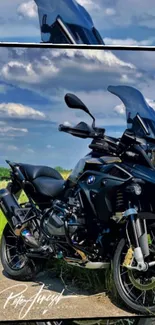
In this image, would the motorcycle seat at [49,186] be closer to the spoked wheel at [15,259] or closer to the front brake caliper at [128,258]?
the spoked wheel at [15,259]

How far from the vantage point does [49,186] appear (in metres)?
5.62

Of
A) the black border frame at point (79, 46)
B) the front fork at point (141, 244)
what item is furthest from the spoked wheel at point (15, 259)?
the black border frame at point (79, 46)

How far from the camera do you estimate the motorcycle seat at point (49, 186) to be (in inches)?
220

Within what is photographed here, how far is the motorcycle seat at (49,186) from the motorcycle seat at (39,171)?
22 millimetres

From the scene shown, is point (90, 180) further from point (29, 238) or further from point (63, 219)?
point (29, 238)

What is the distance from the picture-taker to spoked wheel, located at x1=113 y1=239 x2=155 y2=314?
5.51 m

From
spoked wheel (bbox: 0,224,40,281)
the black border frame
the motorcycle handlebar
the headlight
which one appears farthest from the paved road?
the black border frame

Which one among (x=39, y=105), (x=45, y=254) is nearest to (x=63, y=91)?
(x=39, y=105)

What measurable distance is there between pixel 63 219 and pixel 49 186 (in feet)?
0.65

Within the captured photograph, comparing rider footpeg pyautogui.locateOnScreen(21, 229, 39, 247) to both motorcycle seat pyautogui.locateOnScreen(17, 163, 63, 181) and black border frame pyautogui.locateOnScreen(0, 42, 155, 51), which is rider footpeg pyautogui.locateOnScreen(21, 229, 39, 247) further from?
black border frame pyautogui.locateOnScreen(0, 42, 155, 51)

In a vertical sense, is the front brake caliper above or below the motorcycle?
below

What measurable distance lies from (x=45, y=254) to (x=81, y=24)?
1239mm

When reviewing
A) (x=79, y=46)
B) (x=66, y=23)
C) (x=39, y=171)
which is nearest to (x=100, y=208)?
(x=39, y=171)

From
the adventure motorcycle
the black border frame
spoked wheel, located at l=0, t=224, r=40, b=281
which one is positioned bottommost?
spoked wheel, located at l=0, t=224, r=40, b=281
